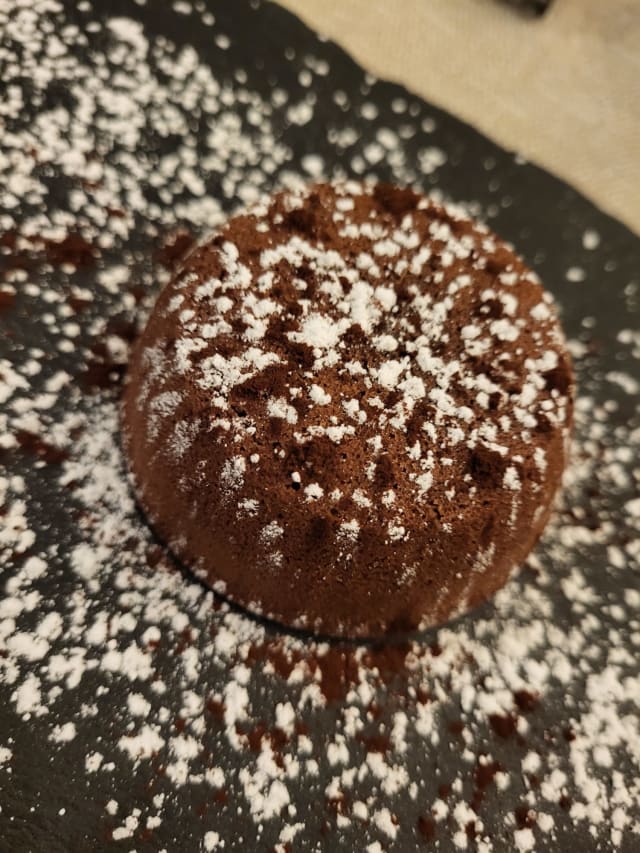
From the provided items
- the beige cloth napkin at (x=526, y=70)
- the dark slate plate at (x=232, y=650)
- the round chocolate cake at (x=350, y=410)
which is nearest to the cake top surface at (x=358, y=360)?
the round chocolate cake at (x=350, y=410)

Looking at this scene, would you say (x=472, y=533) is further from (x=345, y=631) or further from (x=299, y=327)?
(x=299, y=327)

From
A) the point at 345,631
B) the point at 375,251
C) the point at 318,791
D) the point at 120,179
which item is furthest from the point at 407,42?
the point at 318,791

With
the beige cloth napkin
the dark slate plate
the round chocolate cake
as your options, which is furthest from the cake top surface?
the beige cloth napkin

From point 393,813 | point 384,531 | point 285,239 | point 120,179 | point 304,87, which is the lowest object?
point 393,813

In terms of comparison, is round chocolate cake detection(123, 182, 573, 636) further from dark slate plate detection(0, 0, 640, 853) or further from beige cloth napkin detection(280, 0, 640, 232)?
beige cloth napkin detection(280, 0, 640, 232)

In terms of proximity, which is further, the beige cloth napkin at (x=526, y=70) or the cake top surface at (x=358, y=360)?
the beige cloth napkin at (x=526, y=70)

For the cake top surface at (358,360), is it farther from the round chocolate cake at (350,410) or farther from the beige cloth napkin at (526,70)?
the beige cloth napkin at (526,70)
